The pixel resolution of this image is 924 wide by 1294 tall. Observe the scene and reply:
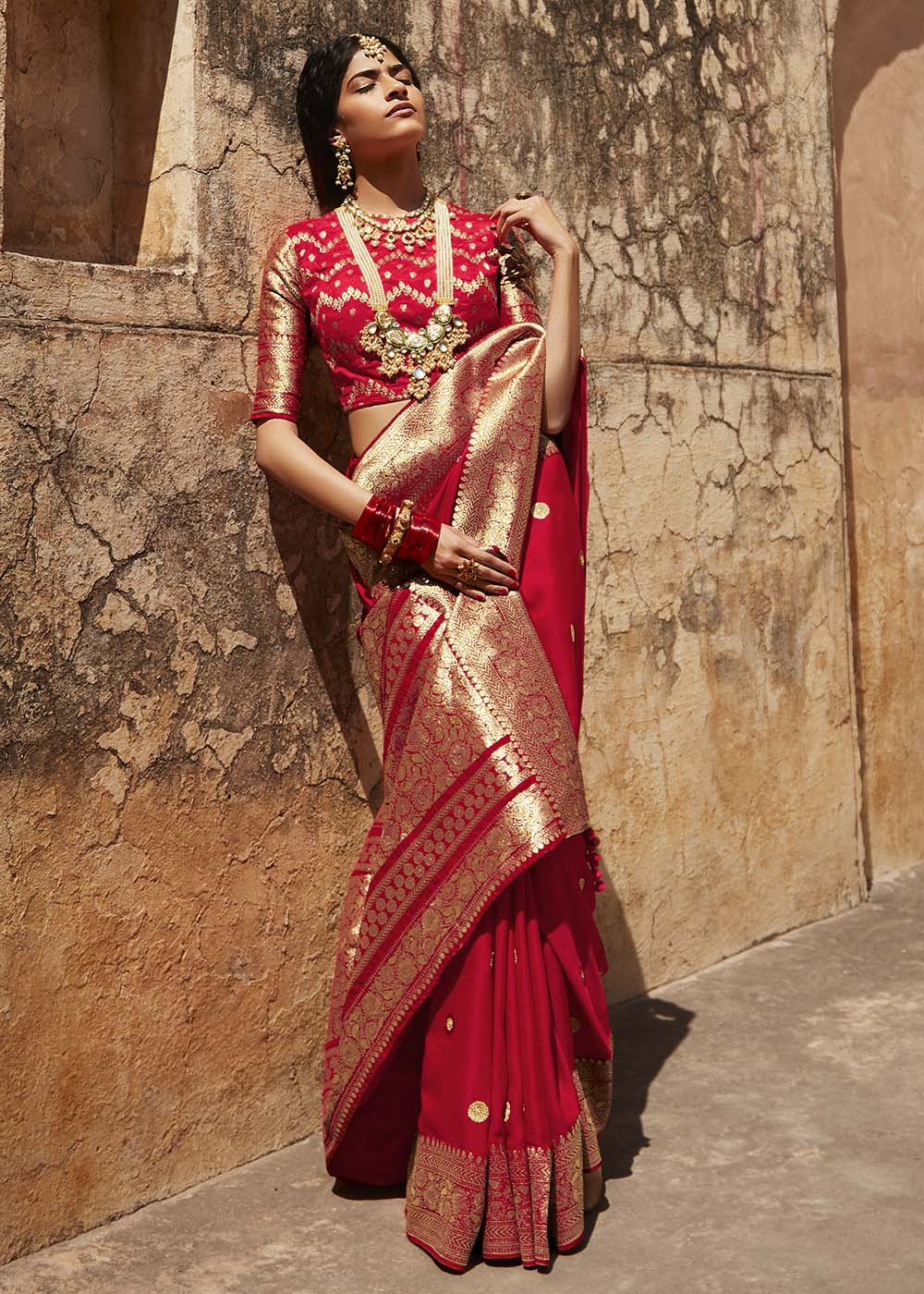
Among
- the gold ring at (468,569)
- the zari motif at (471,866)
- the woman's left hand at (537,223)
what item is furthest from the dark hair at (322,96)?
the gold ring at (468,569)

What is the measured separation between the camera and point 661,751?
3609 millimetres

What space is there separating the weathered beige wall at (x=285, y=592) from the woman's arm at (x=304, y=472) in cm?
15

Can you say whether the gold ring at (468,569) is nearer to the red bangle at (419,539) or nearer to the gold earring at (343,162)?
the red bangle at (419,539)

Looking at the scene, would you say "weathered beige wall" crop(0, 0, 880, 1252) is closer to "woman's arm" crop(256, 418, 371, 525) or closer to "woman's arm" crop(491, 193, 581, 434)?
"woman's arm" crop(256, 418, 371, 525)

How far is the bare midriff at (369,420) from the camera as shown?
8.23 feet

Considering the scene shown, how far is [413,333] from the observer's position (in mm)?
2504

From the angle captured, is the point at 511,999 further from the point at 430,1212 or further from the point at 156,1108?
the point at 156,1108

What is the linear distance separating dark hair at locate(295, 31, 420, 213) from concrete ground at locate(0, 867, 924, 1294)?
178cm

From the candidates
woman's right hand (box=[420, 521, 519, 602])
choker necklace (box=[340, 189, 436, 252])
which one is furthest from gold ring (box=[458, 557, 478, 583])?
choker necklace (box=[340, 189, 436, 252])

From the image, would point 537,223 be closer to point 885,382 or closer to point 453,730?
point 453,730

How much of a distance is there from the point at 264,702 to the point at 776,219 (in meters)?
2.06

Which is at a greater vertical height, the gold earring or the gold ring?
the gold earring

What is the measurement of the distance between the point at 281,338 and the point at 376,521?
368mm

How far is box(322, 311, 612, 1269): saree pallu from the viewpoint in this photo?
237 centimetres
